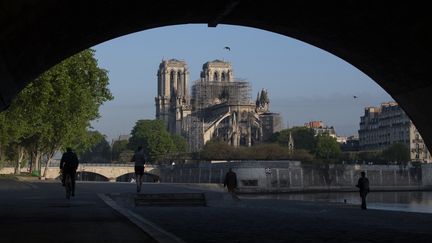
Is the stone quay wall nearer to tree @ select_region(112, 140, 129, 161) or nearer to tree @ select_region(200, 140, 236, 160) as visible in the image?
tree @ select_region(200, 140, 236, 160)

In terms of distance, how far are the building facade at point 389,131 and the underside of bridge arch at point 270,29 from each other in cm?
13279

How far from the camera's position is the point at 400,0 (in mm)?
11367

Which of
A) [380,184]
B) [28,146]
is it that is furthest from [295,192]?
[28,146]

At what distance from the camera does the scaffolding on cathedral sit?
17500 centimetres

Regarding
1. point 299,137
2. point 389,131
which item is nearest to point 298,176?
point 299,137

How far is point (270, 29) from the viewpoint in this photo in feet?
54.4

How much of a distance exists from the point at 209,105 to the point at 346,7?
162923 mm

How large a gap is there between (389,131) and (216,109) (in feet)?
148

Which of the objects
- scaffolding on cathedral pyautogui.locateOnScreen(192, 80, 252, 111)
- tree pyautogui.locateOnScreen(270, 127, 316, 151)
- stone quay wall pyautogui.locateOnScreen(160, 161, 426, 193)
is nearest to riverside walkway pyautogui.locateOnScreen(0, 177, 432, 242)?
stone quay wall pyautogui.locateOnScreen(160, 161, 426, 193)

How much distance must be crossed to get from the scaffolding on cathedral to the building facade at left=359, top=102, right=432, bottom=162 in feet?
116

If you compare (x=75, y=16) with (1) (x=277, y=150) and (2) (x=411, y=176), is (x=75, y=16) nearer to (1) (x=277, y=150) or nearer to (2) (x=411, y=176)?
(2) (x=411, y=176)

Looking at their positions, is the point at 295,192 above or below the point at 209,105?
below

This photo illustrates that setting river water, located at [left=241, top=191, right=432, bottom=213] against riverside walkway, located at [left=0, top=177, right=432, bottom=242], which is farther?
river water, located at [left=241, top=191, right=432, bottom=213]

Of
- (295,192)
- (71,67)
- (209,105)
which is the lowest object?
(295,192)
